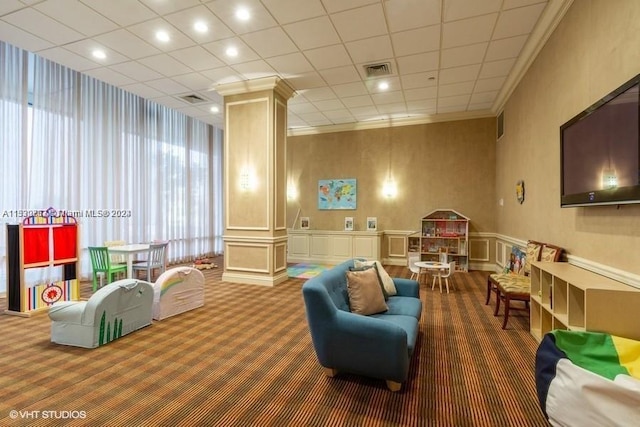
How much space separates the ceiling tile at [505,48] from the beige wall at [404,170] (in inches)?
118

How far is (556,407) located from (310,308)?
66.2 inches

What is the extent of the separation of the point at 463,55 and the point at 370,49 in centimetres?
149

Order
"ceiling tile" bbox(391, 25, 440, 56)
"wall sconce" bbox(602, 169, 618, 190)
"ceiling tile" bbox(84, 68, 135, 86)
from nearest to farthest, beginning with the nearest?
"wall sconce" bbox(602, 169, 618, 190) < "ceiling tile" bbox(391, 25, 440, 56) < "ceiling tile" bbox(84, 68, 135, 86)

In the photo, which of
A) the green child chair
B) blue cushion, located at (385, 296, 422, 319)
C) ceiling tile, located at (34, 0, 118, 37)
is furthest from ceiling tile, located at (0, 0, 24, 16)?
blue cushion, located at (385, 296, 422, 319)

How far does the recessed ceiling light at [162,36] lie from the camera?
4.35 meters

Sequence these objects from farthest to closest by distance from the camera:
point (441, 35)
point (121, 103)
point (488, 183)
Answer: point (488, 183) < point (121, 103) < point (441, 35)

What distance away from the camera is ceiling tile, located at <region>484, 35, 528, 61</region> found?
4500 mm

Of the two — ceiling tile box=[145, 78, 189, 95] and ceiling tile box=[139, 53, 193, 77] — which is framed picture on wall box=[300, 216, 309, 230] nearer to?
ceiling tile box=[145, 78, 189, 95]

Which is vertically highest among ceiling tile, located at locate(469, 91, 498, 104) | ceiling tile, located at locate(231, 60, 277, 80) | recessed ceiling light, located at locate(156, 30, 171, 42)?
ceiling tile, located at locate(231, 60, 277, 80)

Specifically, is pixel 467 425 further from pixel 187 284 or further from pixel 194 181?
pixel 194 181

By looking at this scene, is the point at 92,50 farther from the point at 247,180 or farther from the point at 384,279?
the point at 384,279

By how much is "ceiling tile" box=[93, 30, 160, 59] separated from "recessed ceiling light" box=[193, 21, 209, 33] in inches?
37.1

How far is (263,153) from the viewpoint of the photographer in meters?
6.14

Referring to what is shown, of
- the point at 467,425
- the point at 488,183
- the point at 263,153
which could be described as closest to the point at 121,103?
the point at 263,153
